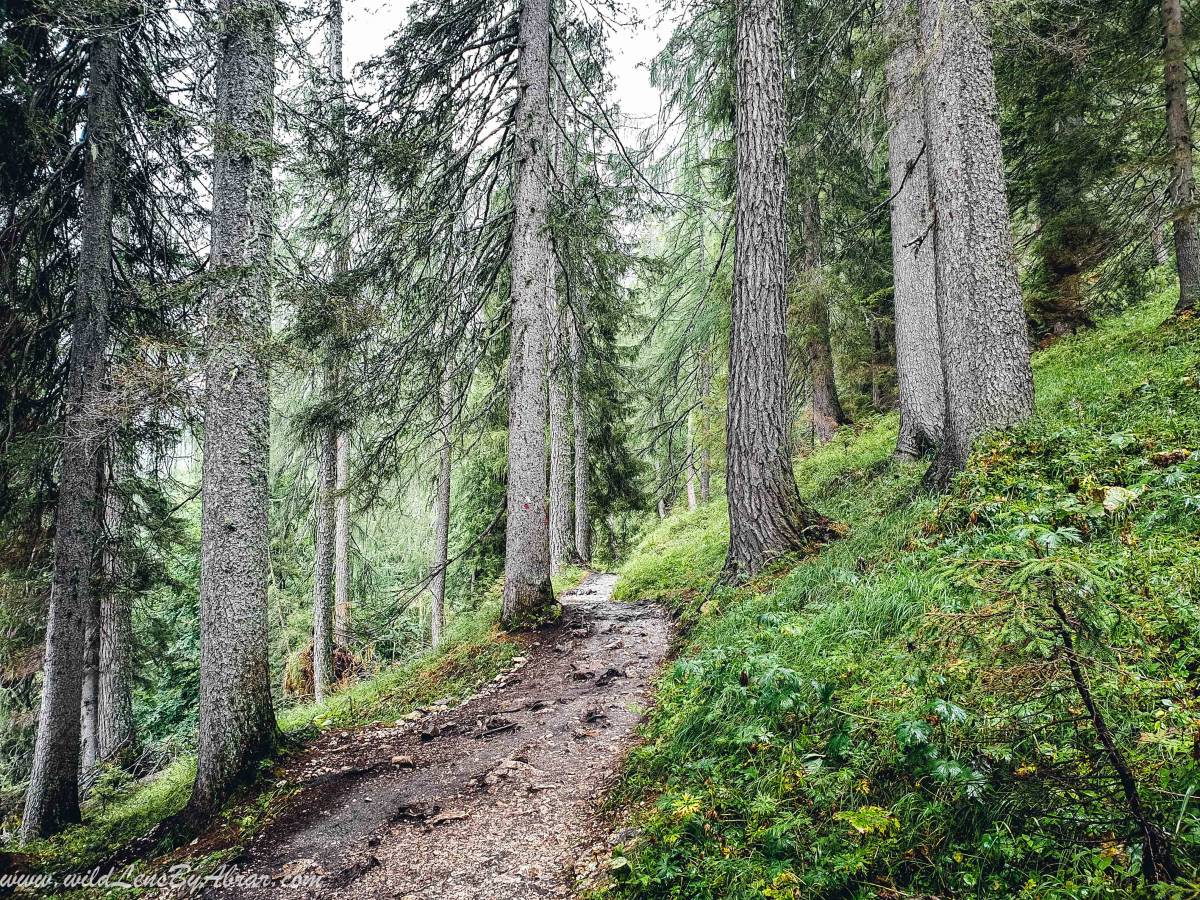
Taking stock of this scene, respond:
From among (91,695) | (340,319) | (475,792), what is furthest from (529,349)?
(91,695)

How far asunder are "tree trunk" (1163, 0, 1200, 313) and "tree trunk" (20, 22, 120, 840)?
13.8 meters

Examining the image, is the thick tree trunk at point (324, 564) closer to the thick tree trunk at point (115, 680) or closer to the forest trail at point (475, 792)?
the thick tree trunk at point (115, 680)

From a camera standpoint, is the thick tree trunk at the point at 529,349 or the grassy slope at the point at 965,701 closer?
the grassy slope at the point at 965,701

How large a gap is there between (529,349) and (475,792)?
5.80 meters

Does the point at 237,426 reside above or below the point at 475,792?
above

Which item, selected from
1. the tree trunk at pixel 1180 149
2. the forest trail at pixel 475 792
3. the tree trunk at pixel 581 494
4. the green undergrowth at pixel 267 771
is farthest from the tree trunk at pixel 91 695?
the tree trunk at pixel 1180 149

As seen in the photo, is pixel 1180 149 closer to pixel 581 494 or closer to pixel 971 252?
pixel 971 252

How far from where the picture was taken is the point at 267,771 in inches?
203

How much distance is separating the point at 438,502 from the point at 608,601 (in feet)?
20.6

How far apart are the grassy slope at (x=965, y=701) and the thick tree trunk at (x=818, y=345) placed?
5.82 metres

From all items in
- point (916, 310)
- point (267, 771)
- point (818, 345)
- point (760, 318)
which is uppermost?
point (818, 345)

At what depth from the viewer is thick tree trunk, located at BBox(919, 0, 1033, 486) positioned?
551 cm

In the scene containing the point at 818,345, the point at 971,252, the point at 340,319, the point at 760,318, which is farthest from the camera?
the point at 818,345

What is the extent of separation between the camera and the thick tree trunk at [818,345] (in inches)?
412
